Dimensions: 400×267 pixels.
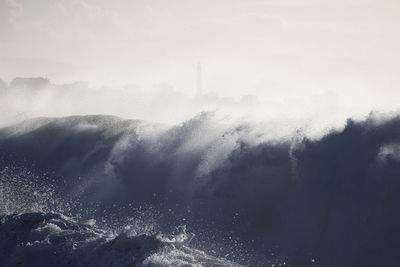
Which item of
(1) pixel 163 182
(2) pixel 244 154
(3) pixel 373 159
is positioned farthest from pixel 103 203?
(3) pixel 373 159

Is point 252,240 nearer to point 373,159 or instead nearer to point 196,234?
point 196,234

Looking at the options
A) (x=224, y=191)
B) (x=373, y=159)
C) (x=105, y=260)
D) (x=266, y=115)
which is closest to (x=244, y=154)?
Answer: (x=224, y=191)

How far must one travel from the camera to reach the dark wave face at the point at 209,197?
74.5 feet

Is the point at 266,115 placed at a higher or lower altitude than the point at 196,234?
higher

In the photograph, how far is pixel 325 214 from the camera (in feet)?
82.8

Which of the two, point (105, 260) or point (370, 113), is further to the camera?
point (370, 113)

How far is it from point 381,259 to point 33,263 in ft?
59.9

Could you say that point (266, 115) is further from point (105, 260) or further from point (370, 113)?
point (105, 260)

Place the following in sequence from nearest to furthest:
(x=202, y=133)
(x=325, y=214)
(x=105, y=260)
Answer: (x=105, y=260)
(x=325, y=214)
(x=202, y=133)

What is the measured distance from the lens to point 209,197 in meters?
29.8

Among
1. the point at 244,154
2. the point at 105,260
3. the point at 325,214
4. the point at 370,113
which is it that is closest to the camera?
the point at 105,260

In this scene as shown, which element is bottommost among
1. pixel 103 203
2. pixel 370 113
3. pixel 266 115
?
pixel 103 203

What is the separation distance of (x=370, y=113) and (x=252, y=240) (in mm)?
A: 12323

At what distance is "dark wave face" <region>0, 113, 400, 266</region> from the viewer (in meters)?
22.7
